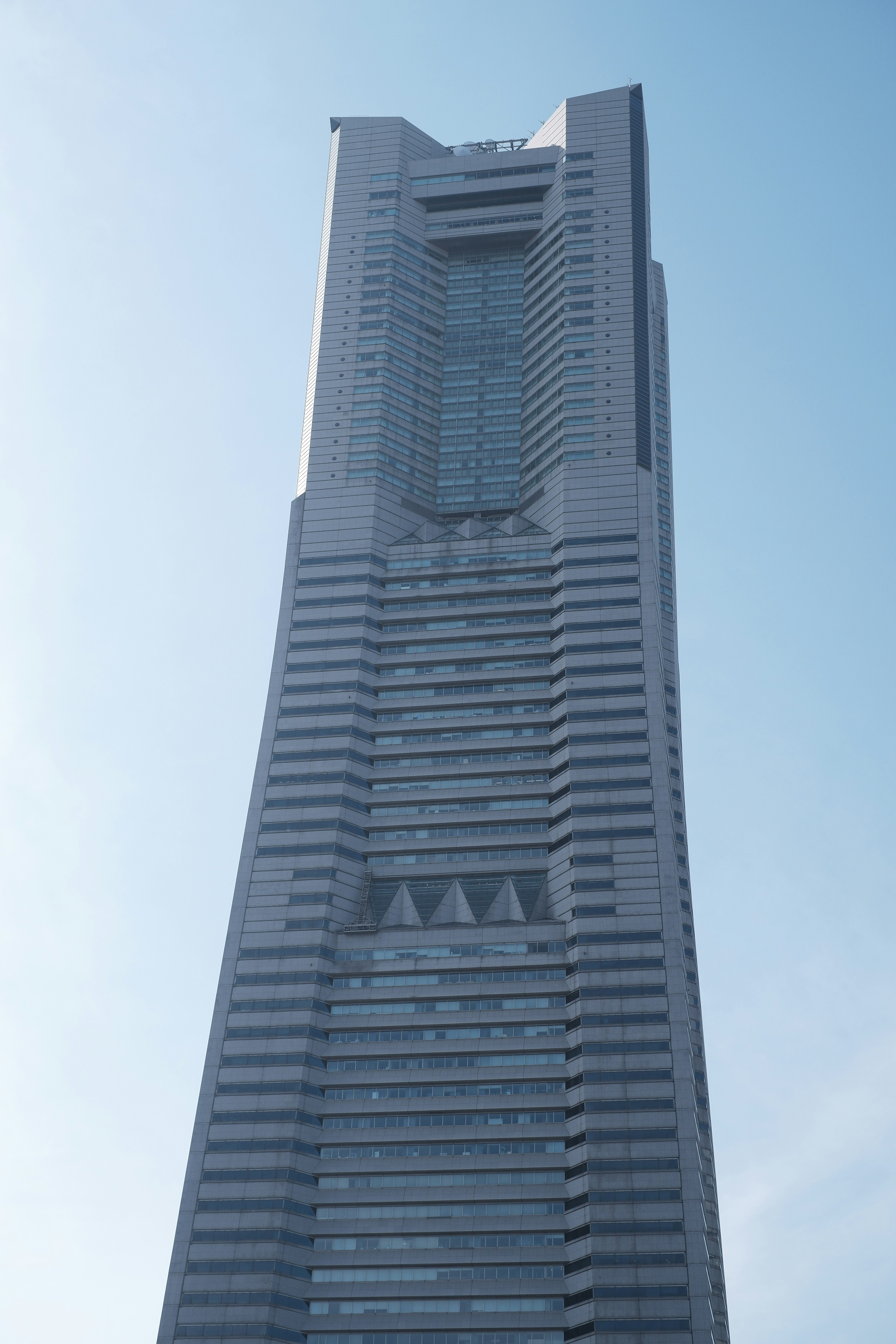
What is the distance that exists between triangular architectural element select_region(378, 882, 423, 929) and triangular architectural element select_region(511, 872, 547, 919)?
1272cm

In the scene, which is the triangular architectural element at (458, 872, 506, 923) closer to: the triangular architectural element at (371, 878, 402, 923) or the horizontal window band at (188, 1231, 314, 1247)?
the triangular architectural element at (371, 878, 402, 923)

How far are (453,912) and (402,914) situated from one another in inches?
257

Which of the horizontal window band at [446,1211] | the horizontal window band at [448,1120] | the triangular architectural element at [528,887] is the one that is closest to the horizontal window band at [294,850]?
the triangular architectural element at [528,887]

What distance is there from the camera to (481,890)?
630ft

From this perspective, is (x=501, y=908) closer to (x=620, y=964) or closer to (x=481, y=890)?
(x=481, y=890)

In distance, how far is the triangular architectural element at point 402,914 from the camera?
188750 millimetres

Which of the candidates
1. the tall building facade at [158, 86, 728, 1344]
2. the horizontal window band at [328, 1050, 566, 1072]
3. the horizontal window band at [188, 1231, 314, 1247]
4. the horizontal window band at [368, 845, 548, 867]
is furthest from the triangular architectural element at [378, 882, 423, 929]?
the horizontal window band at [188, 1231, 314, 1247]

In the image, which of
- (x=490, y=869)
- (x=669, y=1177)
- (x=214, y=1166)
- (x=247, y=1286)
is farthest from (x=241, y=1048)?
(x=669, y=1177)

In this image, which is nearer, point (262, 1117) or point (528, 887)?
point (262, 1117)

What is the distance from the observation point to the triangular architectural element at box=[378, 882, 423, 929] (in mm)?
188750

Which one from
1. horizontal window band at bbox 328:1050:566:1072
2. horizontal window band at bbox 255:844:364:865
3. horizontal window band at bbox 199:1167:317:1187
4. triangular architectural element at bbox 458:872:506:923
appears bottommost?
horizontal window band at bbox 199:1167:317:1187

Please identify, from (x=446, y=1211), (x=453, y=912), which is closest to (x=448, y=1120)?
(x=446, y=1211)

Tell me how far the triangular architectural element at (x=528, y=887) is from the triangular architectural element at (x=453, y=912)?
628cm

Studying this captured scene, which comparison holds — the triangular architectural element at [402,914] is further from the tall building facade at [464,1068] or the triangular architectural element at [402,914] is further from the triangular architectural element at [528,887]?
the triangular architectural element at [528,887]
